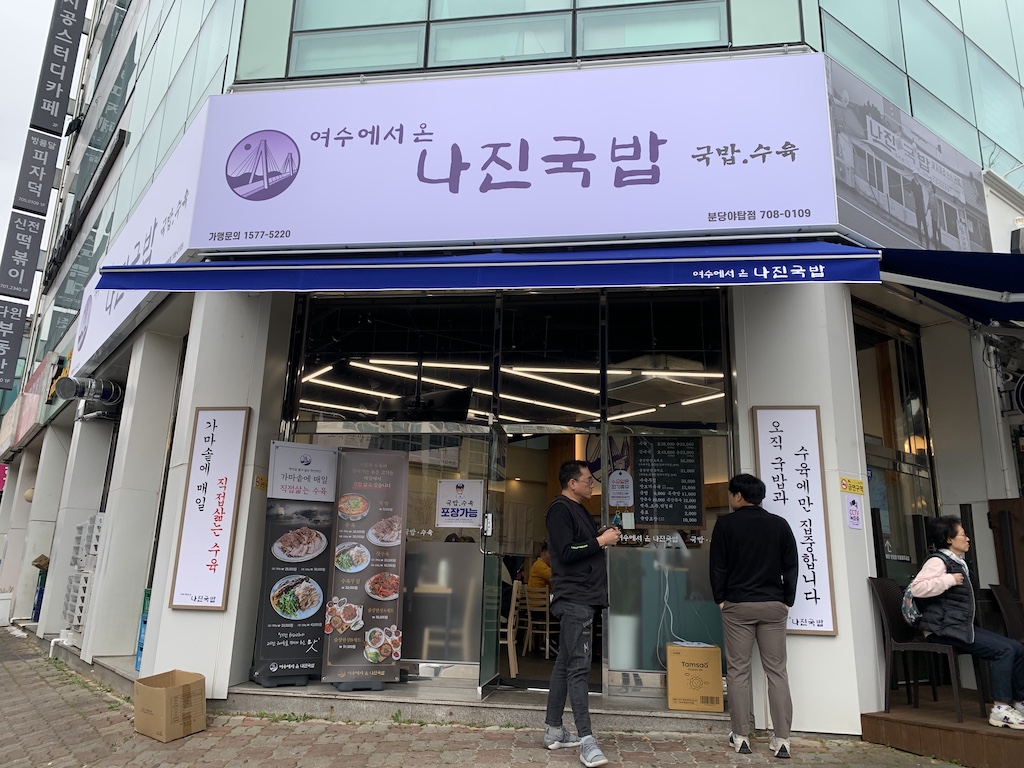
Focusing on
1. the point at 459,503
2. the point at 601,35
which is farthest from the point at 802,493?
the point at 601,35

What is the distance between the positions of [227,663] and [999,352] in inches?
318

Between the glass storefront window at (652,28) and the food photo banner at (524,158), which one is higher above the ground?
the glass storefront window at (652,28)

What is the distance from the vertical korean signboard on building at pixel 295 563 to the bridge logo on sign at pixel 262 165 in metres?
2.20

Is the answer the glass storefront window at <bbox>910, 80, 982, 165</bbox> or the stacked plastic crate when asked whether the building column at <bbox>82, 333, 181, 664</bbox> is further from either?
the glass storefront window at <bbox>910, 80, 982, 165</bbox>

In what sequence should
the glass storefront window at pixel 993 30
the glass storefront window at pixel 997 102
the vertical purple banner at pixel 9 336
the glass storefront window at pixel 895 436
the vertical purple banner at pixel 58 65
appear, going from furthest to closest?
the vertical purple banner at pixel 9 336, the vertical purple banner at pixel 58 65, the glass storefront window at pixel 993 30, the glass storefront window at pixel 997 102, the glass storefront window at pixel 895 436

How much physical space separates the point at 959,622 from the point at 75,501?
11.8m

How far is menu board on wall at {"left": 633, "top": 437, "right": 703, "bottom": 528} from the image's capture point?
249 inches

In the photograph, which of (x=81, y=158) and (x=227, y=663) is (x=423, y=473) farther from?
(x=81, y=158)

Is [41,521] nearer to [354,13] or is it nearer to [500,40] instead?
[354,13]

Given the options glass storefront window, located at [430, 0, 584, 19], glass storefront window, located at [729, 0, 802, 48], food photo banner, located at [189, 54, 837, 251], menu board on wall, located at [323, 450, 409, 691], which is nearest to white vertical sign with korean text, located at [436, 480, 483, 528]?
menu board on wall, located at [323, 450, 409, 691]

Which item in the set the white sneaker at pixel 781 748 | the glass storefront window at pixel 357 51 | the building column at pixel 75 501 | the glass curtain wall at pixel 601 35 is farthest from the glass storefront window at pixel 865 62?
the building column at pixel 75 501

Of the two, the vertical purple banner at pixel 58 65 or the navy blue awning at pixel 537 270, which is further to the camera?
the vertical purple banner at pixel 58 65

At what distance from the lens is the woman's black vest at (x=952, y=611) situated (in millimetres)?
4781

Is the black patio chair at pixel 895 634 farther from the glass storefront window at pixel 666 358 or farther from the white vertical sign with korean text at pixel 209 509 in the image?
the white vertical sign with korean text at pixel 209 509
